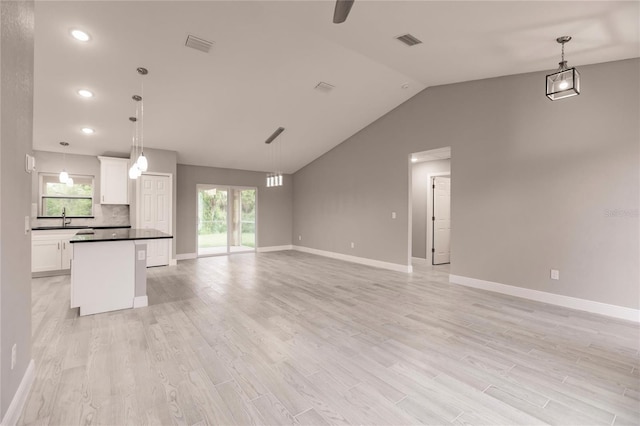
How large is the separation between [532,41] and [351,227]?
491 centimetres

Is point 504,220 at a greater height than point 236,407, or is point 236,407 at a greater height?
point 504,220

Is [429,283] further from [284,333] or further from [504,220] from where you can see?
[284,333]

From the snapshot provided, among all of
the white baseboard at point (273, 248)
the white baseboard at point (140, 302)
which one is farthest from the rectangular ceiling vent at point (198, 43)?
the white baseboard at point (273, 248)

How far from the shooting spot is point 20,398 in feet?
5.92

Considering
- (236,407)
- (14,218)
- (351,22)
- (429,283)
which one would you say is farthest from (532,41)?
(14,218)

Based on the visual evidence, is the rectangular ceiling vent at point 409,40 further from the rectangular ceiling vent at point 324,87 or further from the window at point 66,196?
the window at point 66,196

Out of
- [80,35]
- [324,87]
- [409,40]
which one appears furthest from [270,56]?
[80,35]

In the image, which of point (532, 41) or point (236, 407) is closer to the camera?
point (236, 407)

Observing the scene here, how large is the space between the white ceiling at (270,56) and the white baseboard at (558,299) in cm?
299

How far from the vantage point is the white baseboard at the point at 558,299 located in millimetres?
3424

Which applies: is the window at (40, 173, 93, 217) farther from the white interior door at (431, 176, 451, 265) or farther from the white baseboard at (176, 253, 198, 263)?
the white interior door at (431, 176, 451, 265)

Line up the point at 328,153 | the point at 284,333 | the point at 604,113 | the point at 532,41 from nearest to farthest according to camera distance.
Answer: the point at 284,333, the point at 532,41, the point at 604,113, the point at 328,153

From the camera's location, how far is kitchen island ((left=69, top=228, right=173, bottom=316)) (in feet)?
11.3

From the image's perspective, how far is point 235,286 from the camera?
4.82m
